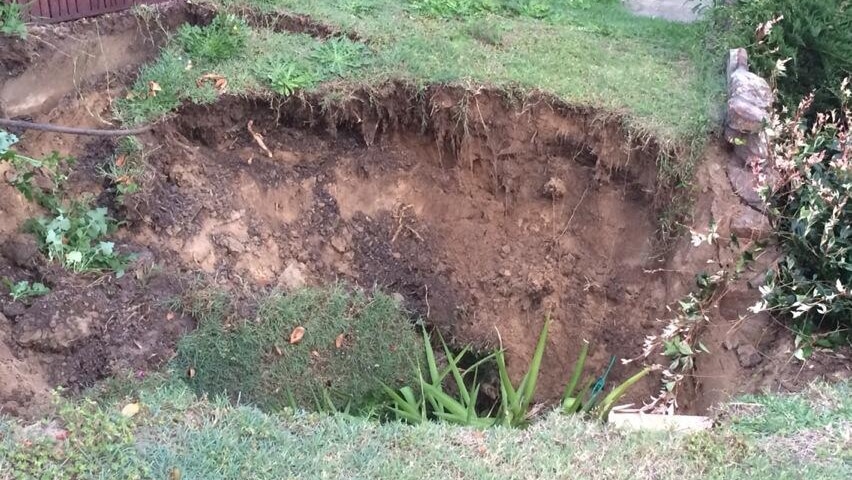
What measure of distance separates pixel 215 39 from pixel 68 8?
0.87 metres

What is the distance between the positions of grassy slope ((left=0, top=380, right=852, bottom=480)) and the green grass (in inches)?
34.2

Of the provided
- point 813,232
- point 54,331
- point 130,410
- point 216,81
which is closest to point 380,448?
point 130,410

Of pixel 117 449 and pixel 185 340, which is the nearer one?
pixel 117 449

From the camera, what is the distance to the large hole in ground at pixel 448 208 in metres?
4.70

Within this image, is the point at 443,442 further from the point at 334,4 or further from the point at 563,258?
the point at 334,4

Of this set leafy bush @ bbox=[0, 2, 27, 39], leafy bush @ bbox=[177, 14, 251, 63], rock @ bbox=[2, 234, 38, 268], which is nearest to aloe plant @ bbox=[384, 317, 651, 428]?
rock @ bbox=[2, 234, 38, 268]

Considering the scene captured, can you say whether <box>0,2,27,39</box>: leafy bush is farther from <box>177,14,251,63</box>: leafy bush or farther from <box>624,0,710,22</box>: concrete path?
<box>624,0,710,22</box>: concrete path

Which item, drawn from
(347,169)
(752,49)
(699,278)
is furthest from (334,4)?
(699,278)

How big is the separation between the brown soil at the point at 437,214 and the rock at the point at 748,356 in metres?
0.06

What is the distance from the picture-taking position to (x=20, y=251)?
396 centimetres

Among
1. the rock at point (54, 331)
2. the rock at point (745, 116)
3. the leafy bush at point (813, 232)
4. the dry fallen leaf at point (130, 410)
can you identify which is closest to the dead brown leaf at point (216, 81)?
the rock at point (54, 331)

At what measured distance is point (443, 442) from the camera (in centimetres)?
300

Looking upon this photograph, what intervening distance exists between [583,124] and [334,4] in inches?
86.6

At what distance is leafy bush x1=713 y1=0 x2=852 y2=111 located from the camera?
4.93 metres
